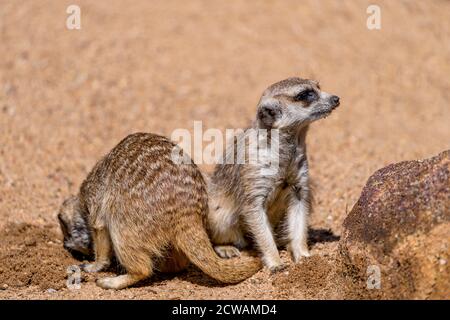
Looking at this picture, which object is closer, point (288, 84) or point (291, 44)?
point (288, 84)

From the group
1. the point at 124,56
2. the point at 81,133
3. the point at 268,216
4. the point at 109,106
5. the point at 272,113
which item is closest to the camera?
the point at 272,113

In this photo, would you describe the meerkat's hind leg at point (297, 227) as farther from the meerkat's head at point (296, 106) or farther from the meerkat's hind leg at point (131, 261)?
the meerkat's hind leg at point (131, 261)

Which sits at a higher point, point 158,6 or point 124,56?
point 158,6

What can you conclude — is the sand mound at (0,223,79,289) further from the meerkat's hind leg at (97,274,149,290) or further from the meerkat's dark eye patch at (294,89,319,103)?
the meerkat's dark eye patch at (294,89,319,103)

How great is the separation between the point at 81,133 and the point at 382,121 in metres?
3.41

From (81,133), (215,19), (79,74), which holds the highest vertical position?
(215,19)

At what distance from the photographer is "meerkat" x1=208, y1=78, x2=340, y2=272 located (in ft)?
16.0

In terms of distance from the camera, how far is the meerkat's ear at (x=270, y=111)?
488 centimetres

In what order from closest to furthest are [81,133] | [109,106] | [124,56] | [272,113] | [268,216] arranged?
[272,113], [268,216], [81,133], [109,106], [124,56]

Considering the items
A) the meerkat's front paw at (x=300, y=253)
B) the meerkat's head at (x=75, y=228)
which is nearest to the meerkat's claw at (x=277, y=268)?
the meerkat's front paw at (x=300, y=253)

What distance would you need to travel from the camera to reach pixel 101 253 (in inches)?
196

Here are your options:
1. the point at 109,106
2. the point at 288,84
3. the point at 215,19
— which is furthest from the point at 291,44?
the point at 288,84

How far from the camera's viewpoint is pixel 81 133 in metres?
7.79

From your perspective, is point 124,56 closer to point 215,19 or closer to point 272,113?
point 215,19
